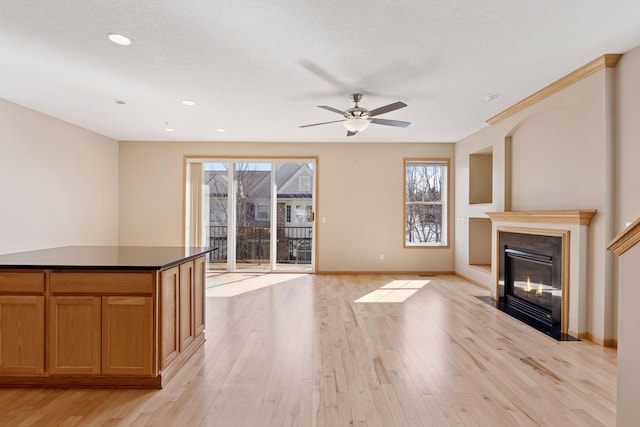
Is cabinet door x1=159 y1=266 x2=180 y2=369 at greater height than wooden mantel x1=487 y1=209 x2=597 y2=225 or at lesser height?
lesser

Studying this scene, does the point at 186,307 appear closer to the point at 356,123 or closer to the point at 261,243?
the point at 356,123

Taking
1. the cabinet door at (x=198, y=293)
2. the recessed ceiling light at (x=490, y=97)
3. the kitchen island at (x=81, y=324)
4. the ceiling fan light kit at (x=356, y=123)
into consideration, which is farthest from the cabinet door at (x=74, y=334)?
the recessed ceiling light at (x=490, y=97)

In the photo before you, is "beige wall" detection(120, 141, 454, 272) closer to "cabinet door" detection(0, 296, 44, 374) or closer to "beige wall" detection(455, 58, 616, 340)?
"beige wall" detection(455, 58, 616, 340)

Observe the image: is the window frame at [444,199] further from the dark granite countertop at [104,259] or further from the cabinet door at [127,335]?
the cabinet door at [127,335]

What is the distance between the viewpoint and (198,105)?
4527mm

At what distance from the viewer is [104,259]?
2572 millimetres

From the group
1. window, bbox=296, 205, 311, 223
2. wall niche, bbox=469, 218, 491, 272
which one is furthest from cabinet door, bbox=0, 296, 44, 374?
wall niche, bbox=469, 218, 491, 272

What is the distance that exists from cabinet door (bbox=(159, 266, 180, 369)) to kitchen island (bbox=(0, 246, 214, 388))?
0.02 metres

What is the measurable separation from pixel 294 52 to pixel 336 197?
409 centimetres

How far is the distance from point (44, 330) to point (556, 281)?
4790 mm

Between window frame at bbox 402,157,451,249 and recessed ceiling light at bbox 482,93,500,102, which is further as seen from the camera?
window frame at bbox 402,157,451,249

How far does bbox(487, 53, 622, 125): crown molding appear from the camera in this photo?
3117 mm

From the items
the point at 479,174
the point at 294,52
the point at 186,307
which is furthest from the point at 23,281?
the point at 479,174

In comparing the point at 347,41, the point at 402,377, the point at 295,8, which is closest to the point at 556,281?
the point at 402,377
